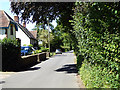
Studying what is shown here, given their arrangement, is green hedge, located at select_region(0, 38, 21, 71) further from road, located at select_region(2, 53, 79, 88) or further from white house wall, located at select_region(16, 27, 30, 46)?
white house wall, located at select_region(16, 27, 30, 46)

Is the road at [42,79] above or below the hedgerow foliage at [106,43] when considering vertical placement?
below

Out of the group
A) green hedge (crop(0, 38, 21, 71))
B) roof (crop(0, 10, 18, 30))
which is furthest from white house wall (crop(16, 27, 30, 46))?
green hedge (crop(0, 38, 21, 71))

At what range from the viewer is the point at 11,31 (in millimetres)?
31016

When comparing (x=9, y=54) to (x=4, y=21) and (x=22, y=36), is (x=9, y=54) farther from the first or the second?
(x=22, y=36)

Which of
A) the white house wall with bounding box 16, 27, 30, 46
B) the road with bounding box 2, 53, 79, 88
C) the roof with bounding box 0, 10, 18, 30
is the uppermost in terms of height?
the roof with bounding box 0, 10, 18, 30

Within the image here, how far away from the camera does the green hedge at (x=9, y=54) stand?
1472 centimetres

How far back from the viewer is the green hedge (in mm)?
14719

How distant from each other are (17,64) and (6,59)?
1.28 meters

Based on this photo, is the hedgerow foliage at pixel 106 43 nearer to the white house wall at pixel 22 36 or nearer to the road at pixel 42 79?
the road at pixel 42 79

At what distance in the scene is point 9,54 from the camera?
1493 cm

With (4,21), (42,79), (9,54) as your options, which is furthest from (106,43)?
(4,21)

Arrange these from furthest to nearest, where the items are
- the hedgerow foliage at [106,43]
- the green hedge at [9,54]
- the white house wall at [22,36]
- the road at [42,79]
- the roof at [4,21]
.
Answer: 1. the white house wall at [22,36]
2. the roof at [4,21]
3. the green hedge at [9,54]
4. the road at [42,79]
5. the hedgerow foliage at [106,43]

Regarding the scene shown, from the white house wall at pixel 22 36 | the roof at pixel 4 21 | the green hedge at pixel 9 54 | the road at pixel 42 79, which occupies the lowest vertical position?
the road at pixel 42 79

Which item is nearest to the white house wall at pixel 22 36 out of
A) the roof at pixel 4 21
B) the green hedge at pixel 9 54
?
the roof at pixel 4 21
